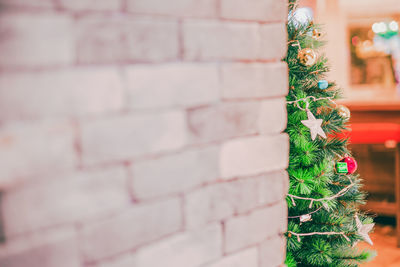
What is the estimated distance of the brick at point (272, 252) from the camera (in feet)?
3.02

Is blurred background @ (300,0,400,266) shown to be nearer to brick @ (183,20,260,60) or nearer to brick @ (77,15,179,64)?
brick @ (183,20,260,60)

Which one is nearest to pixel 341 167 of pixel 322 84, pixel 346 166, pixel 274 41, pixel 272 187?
pixel 346 166

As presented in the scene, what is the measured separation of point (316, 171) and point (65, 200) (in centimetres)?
97

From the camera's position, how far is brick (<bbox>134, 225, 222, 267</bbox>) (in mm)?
694

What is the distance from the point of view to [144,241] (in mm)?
683

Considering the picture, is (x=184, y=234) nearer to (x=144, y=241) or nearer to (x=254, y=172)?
(x=144, y=241)

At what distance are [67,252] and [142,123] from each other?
0.74 feet

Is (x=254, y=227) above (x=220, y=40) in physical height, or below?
below

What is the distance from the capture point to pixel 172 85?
27.6 inches

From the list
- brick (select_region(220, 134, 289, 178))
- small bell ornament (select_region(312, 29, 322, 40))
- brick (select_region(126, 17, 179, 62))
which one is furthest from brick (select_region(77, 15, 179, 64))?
small bell ornament (select_region(312, 29, 322, 40))

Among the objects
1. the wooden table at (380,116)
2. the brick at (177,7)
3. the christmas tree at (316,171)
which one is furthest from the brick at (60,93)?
the wooden table at (380,116)

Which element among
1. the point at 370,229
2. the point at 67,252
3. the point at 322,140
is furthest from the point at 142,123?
the point at 370,229

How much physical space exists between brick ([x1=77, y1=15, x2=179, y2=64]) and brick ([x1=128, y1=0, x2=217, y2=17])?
15mm

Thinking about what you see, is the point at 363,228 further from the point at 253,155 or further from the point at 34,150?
the point at 34,150
